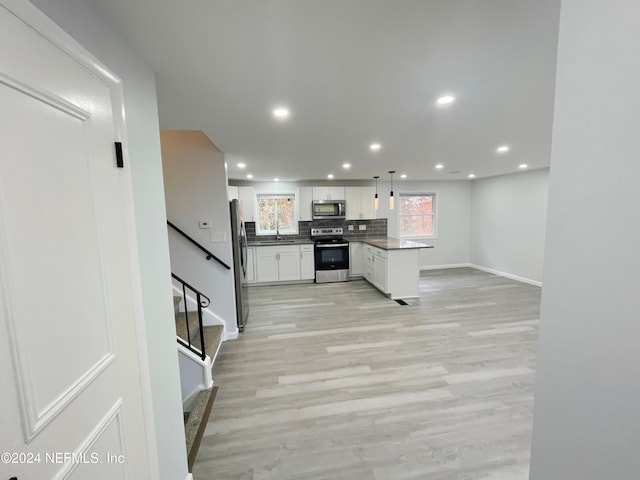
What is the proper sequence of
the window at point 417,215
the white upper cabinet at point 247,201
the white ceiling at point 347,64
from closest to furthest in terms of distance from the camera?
the white ceiling at point 347,64, the white upper cabinet at point 247,201, the window at point 417,215

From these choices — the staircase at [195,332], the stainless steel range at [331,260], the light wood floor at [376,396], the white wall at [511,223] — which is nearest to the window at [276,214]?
the stainless steel range at [331,260]

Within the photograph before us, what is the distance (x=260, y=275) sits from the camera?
5.82 metres

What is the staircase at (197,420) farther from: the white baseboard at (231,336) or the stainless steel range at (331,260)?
the stainless steel range at (331,260)

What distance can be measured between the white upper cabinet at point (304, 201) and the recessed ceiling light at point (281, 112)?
3.96m

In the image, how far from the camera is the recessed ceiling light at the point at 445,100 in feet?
5.94

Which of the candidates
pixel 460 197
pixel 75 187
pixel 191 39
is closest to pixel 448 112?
pixel 191 39

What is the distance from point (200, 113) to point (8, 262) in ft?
5.72

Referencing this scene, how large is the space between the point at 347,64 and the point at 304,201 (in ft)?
15.6

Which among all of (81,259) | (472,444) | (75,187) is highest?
(75,187)

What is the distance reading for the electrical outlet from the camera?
3.26m

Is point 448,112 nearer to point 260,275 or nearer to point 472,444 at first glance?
point 472,444

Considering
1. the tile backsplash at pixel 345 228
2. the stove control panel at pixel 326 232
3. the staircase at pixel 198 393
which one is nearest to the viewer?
the staircase at pixel 198 393

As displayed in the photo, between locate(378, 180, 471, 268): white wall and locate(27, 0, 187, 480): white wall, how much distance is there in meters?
6.09

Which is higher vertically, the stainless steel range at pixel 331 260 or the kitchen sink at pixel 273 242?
the kitchen sink at pixel 273 242
